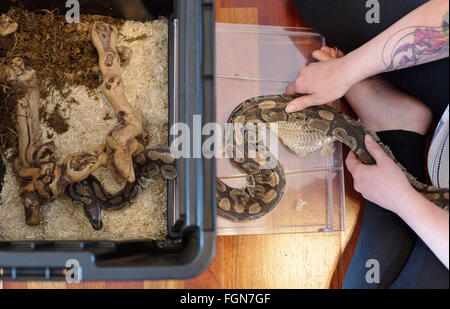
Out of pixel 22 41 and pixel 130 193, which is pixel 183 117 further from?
pixel 22 41

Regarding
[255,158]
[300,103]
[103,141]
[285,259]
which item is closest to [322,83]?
[300,103]

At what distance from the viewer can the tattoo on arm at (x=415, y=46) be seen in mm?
1163

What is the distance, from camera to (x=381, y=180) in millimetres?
1339

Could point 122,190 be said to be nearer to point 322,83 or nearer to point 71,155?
point 71,155

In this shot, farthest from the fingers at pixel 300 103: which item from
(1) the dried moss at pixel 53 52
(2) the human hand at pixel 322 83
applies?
(1) the dried moss at pixel 53 52

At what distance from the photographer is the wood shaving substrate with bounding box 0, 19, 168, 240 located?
4.64 feet

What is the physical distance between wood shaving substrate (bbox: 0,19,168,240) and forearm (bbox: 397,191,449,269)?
83 centimetres

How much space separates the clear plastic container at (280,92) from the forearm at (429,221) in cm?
42

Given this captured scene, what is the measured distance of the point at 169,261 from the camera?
101 centimetres

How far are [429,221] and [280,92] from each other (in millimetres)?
784

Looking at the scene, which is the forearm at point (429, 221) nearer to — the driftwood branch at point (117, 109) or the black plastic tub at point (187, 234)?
the black plastic tub at point (187, 234)

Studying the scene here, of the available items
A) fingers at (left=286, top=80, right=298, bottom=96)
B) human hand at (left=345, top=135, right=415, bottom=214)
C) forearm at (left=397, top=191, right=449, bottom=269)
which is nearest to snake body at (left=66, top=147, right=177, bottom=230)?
fingers at (left=286, top=80, right=298, bottom=96)

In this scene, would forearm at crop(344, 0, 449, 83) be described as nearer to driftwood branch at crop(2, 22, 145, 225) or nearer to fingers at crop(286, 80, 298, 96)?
fingers at crop(286, 80, 298, 96)

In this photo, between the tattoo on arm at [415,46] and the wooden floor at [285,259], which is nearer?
the tattoo on arm at [415,46]
